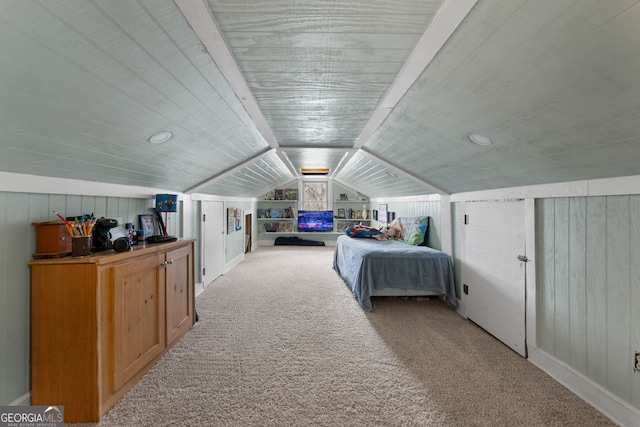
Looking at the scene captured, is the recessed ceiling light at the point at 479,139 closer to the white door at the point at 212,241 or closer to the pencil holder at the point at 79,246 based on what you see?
the pencil holder at the point at 79,246

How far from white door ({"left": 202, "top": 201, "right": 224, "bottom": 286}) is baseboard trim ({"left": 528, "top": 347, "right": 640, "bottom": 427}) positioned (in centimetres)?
380

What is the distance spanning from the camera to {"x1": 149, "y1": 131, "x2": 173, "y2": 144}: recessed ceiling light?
1.71 meters

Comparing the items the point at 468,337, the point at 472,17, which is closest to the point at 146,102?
the point at 472,17

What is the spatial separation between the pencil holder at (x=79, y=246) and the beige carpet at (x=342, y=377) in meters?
0.94

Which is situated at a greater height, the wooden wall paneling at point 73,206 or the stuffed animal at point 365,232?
the wooden wall paneling at point 73,206

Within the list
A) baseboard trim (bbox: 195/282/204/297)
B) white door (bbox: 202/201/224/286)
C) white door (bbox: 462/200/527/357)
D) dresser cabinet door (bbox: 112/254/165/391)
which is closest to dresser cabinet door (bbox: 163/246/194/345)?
dresser cabinet door (bbox: 112/254/165/391)

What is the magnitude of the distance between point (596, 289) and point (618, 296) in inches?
4.4

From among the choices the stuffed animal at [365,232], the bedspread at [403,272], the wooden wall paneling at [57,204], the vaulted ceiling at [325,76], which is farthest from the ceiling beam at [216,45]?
the stuffed animal at [365,232]

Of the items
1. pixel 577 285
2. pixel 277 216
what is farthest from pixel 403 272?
pixel 277 216

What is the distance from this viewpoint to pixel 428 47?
1131 millimetres

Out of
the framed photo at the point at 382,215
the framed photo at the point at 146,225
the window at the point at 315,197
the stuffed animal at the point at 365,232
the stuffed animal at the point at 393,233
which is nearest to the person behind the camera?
the framed photo at the point at 146,225

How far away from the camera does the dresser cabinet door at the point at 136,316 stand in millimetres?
1513

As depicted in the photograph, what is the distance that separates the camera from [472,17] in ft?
3.05

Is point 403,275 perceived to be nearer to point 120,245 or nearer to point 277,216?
point 120,245
